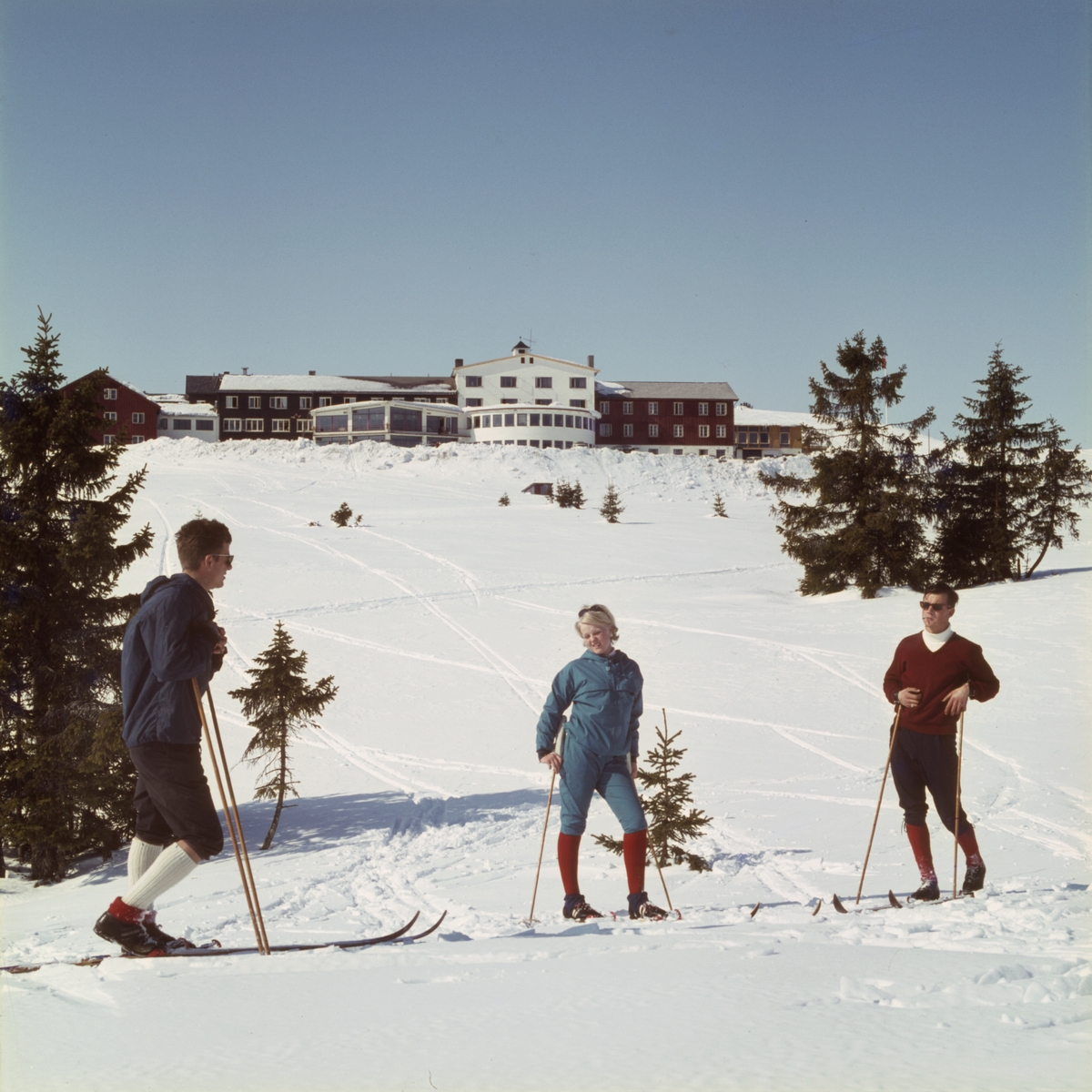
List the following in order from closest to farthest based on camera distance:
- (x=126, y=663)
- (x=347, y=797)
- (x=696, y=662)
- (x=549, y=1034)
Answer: (x=549, y=1034), (x=126, y=663), (x=347, y=797), (x=696, y=662)

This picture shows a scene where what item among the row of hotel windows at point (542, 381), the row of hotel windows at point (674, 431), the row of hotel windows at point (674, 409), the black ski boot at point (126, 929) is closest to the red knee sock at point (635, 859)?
the black ski boot at point (126, 929)

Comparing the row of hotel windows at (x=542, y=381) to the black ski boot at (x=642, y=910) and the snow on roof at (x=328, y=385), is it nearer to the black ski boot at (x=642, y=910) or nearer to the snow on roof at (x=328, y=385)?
the snow on roof at (x=328, y=385)

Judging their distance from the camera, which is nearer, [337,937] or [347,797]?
[337,937]

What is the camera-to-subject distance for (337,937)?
5.97 metres

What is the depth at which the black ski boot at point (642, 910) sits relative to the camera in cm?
595

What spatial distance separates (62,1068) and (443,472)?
182 ft

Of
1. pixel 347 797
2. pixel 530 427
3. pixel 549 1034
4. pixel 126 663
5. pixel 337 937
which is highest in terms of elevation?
pixel 530 427

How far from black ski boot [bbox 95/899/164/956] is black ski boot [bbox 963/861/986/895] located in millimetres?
4923

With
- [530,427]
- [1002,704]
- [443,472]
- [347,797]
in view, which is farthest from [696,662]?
[530,427]

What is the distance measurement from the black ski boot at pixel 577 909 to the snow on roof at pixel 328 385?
83322mm

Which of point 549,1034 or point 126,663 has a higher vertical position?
point 126,663

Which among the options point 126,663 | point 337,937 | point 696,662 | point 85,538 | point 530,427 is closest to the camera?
point 126,663

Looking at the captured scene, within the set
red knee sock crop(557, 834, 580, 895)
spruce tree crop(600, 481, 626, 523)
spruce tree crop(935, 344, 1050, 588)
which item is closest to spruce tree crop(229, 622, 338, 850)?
red knee sock crop(557, 834, 580, 895)

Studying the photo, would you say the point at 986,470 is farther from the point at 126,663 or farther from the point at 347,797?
the point at 126,663
